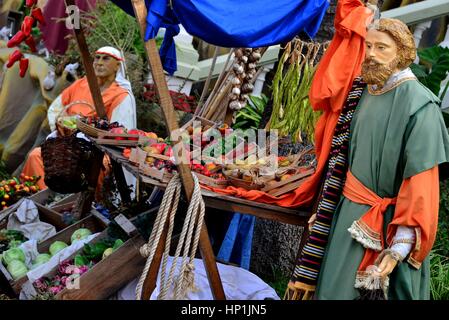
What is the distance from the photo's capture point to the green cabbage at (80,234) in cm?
582

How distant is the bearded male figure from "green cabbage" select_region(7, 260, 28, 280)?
2383 millimetres

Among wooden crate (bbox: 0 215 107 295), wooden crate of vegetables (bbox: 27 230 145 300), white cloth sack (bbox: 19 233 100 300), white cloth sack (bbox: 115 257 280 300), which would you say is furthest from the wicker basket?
white cloth sack (bbox: 115 257 280 300)

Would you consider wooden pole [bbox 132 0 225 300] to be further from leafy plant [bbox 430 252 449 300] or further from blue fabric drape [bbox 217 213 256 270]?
leafy plant [bbox 430 252 449 300]

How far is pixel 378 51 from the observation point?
12.6 ft

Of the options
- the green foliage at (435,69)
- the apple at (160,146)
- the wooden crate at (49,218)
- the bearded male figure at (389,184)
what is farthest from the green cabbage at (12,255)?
the green foliage at (435,69)

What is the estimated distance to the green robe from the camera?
3.71 meters

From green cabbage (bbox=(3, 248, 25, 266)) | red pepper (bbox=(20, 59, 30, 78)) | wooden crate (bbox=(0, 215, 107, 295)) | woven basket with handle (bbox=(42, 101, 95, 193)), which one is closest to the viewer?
green cabbage (bbox=(3, 248, 25, 266))

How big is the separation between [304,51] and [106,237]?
90.2 inches

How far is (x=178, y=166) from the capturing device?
437 centimetres

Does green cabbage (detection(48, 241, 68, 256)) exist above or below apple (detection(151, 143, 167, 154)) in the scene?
below

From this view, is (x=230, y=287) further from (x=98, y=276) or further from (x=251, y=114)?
(x=251, y=114)

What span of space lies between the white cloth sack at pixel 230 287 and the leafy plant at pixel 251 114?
107 inches

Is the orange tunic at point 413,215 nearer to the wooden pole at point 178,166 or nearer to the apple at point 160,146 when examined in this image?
the wooden pole at point 178,166

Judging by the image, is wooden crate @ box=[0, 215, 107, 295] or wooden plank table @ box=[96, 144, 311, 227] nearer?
wooden plank table @ box=[96, 144, 311, 227]
